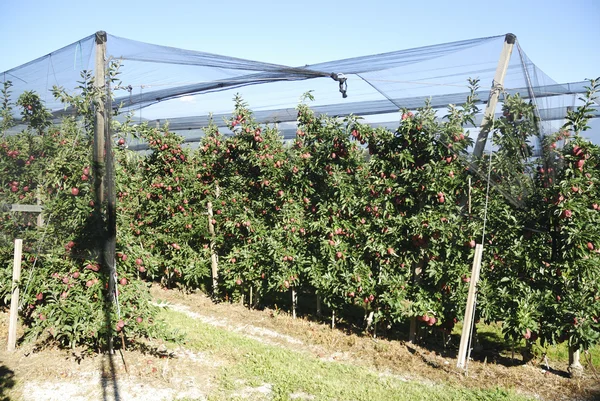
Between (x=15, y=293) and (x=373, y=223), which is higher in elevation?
(x=373, y=223)

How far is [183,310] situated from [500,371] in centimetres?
417

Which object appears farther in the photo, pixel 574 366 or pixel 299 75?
pixel 299 75

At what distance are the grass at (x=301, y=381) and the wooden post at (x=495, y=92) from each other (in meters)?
2.20

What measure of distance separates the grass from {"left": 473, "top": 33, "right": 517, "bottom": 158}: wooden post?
7.22 feet

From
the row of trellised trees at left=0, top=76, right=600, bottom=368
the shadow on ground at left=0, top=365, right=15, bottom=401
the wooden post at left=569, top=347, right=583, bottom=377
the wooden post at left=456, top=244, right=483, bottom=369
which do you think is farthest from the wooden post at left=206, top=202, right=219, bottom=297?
the wooden post at left=569, top=347, right=583, bottom=377

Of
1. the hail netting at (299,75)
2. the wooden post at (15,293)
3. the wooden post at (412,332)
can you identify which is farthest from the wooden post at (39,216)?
the wooden post at (412,332)

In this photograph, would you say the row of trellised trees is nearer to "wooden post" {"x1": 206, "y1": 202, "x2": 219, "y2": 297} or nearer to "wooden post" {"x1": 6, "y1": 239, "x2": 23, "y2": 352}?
"wooden post" {"x1": 6, "y1": 239, "x2": 23, "y2": 352}

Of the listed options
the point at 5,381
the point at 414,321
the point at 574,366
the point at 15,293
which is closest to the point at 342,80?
the point at 414,321

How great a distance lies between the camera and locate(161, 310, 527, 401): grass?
Result: 392 centimetres

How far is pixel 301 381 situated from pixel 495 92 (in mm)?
3209

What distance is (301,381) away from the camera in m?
4.18

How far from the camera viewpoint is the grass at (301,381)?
392cm

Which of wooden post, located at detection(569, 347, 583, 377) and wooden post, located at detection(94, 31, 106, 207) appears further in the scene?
wooden post, located at detection(569, 347, 583, 377)

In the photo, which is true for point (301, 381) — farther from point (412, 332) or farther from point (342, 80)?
point (342, 80)
